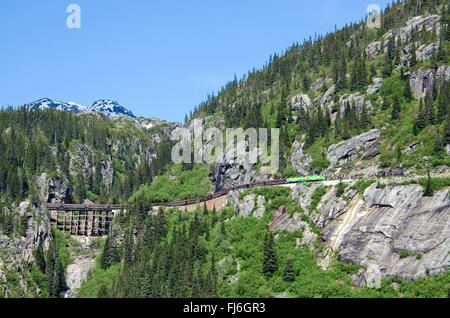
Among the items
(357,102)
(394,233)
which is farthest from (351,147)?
(394,233)

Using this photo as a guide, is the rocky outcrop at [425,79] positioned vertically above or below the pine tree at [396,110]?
above

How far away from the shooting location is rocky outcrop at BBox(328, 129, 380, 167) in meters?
130

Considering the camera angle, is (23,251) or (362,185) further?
(23,251)

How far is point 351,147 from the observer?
432 feet

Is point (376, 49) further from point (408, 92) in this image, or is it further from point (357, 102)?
point (408, 92)

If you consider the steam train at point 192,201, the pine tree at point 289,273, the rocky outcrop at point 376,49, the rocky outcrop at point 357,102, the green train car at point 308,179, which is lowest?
the pine tree at point 289,273

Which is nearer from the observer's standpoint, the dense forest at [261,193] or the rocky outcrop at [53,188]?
the dense forest at [261,193]

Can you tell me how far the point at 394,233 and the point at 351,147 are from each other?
136ft

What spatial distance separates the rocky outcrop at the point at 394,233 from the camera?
285 ft

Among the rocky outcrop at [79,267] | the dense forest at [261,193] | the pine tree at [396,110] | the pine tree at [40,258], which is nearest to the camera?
the dense forest at [261,193]

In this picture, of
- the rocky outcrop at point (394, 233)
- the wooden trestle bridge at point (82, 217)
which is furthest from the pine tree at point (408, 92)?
the wooden trestle bridge at point (82, 217)

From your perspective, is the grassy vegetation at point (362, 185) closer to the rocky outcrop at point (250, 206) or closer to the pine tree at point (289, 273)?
the pine tree at point (289, 273)

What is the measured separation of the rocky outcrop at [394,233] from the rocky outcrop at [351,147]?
2875 cm

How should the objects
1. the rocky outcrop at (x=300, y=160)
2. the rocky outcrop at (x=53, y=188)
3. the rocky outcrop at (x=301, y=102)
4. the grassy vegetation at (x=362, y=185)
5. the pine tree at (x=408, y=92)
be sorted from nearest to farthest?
the grassy vegetation at (x=362, y=185) < the rocky outcrop at (x=300, y=160) < the pine tree at (x=408, y=92) < the rocky outcrop at (x=301, y=102) < the rocky outcrop at (x=53, y=188)
